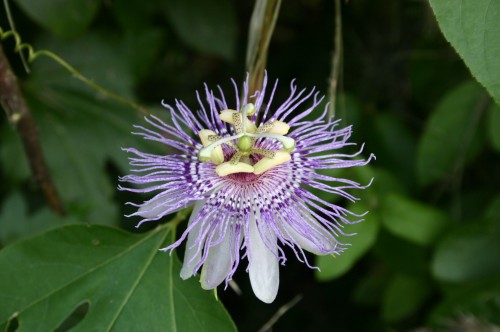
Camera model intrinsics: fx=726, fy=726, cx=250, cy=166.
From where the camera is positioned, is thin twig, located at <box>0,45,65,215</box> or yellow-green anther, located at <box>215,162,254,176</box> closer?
yellow-green anther, located at <box>215,162,254,176</box>

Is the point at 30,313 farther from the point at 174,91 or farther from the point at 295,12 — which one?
the point at 295,12

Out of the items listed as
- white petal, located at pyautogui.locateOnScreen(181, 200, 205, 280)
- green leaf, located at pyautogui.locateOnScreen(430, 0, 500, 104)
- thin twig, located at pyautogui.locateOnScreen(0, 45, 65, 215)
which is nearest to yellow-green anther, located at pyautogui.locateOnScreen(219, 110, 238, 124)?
white petal, located at pyautogui.locateOnScreen(181, 200, 205, 280)

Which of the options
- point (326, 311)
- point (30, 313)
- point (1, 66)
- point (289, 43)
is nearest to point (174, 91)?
point (289, 43)

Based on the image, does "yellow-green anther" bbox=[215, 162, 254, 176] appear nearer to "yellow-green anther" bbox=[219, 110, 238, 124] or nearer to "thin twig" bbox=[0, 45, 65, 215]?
"yellow-green anther" bbox=[219, 110, 238, 124]

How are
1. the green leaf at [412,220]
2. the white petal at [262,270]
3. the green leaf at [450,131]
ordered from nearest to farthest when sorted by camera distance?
the white petal at [262,270]
the green leaf at [412,220]
the green leaf at [450,131]

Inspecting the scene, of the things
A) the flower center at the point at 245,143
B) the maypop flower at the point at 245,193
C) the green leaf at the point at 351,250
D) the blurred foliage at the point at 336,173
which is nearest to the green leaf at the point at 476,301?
the blurred foliage at the point at 336,173

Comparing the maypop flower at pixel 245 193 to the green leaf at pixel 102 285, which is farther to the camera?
the green leaf at pixel 102 285

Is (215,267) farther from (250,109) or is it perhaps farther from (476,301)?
(476,301)

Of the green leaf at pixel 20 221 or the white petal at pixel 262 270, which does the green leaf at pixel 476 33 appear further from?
the green leaf at pixel 20 221
